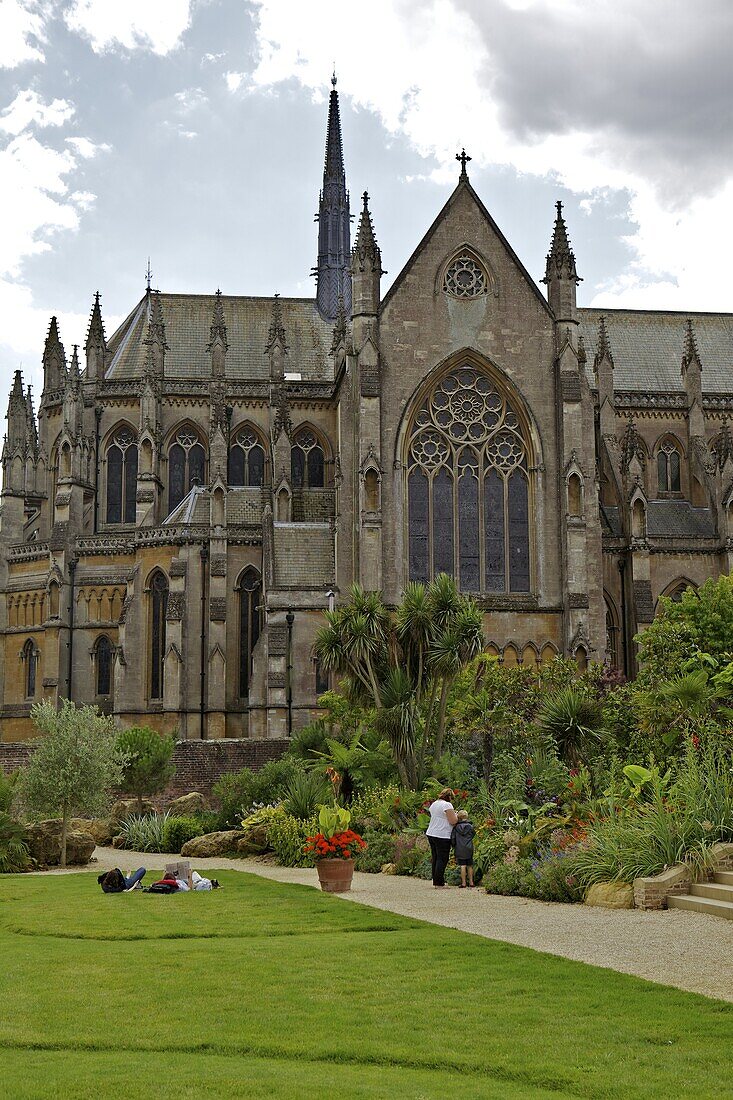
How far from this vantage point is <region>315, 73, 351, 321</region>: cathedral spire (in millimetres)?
66625

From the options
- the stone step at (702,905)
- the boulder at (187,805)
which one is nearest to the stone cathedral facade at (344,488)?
the boulder at (187,805)

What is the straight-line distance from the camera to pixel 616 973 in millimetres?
10617

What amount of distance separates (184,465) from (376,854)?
32.6 m

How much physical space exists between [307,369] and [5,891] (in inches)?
1562

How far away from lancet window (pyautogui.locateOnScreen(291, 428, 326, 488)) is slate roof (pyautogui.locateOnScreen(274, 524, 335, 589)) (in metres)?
6.52

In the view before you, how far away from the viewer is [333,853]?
63.8 ft

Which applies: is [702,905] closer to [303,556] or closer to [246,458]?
[303,556]

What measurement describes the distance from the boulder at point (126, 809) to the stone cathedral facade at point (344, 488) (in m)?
8.08

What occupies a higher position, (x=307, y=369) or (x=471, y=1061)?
(x=307, y=369)

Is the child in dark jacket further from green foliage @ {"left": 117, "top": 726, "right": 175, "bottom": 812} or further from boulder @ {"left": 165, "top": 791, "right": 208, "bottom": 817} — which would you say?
boulder @ {"left": 165, "top": 791, "right": 208, "bottom": 817}

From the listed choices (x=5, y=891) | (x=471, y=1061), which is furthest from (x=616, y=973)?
(x=5, y=891)

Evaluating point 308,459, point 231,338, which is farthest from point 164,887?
point 231,338

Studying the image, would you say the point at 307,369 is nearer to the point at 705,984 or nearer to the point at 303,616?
the point at 303,616

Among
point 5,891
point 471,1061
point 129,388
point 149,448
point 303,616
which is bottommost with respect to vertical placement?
point 5,891
